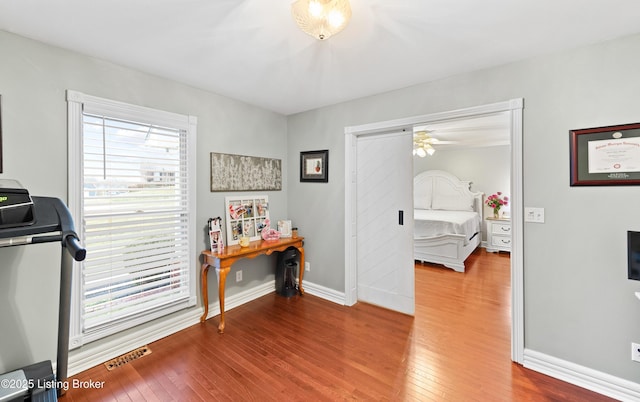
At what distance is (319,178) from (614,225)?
8.67 feet

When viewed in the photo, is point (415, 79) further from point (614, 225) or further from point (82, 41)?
point (82, 41)

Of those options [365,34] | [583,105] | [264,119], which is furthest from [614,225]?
[264,119]

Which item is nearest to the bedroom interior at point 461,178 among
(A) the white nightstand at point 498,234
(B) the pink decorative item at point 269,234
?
(A) the white nightstand at point 498,234

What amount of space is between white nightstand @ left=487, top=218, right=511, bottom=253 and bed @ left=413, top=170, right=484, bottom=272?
0.23m

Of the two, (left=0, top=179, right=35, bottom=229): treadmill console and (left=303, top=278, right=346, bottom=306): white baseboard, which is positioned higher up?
(left=0, top=179, right=35, bottom=229): treadmill console

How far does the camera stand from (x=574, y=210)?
2023mm

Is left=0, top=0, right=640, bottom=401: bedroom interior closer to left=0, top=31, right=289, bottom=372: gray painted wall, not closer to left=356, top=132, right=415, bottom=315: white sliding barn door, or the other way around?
left=0, top=31, right=289, bottom=372: gray painted wall

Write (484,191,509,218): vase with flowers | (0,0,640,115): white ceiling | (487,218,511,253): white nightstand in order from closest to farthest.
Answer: (0,0,640,115): white ceiling < (487,218,511,253): white nightstand < (484,191,509,218): vase with flowers

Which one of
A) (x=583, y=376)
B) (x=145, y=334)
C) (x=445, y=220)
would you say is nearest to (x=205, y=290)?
(x=145, y=334)

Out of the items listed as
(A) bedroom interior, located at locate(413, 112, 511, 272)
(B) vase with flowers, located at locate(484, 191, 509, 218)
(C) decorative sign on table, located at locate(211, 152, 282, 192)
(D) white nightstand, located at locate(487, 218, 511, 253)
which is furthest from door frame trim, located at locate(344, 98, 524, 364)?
(B) vase with flowers, located at locate(484, 191, 509, 218)

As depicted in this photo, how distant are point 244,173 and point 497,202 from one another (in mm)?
5670

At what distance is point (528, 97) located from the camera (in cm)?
217

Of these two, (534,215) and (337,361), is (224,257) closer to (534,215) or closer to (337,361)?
(337,361)

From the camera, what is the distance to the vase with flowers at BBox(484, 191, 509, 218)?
6.20 metres
